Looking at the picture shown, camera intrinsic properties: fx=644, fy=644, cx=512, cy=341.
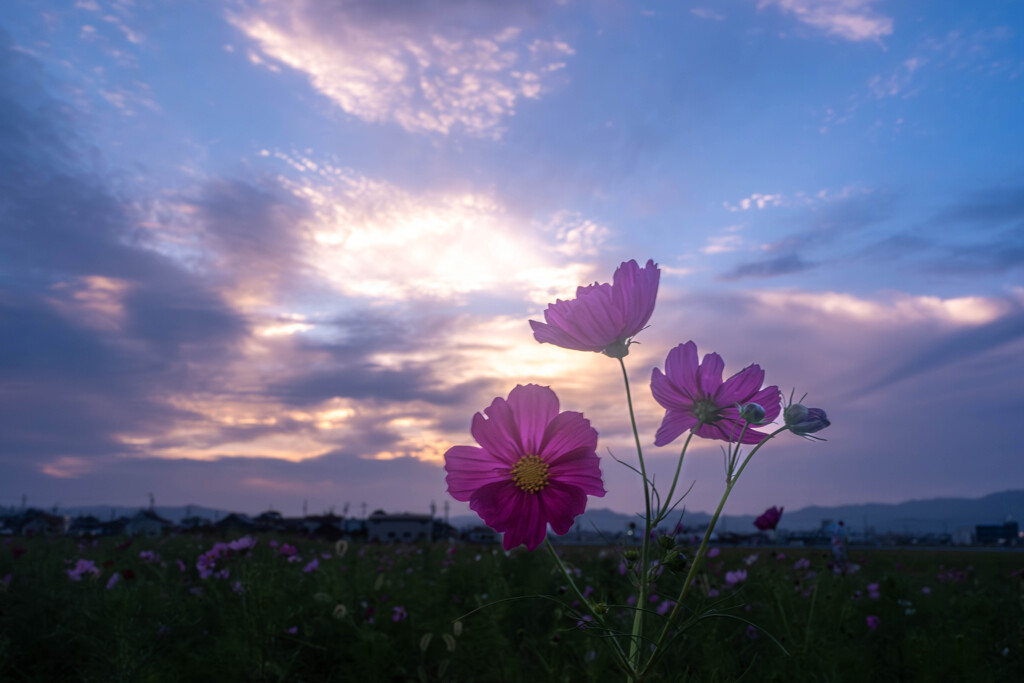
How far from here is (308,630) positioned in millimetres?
3168

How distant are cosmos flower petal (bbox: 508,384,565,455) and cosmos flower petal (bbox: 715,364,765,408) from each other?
31 centimetres

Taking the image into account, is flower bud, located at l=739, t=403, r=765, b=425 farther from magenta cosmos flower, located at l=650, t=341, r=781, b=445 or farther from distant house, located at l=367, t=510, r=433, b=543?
distant house, located at l=367, t=510, r=433, b=543

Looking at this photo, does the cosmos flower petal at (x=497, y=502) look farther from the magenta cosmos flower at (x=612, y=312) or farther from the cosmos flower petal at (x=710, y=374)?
the cosmos flower petal at (x=710, y=374)

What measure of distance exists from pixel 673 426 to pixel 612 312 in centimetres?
28

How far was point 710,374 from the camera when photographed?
3.47 feet

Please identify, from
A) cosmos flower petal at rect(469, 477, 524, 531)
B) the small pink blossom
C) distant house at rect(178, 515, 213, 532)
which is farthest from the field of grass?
distant house at rect(178, 515, 213, 532)

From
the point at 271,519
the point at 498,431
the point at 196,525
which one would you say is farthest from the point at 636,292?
the point at 271,519

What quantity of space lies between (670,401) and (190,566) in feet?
A: 21.8

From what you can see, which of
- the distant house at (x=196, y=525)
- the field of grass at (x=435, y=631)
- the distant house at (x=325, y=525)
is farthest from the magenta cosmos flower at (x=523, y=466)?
the distant house at (x=325, y=525)

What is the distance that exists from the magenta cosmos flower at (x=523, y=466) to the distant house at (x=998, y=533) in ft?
221

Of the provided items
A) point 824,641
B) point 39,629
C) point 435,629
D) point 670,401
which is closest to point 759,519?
point 824,641

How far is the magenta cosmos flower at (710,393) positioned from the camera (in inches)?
40.9

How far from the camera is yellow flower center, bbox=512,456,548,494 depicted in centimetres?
93

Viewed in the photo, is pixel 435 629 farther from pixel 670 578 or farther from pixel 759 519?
pixel 759 519
